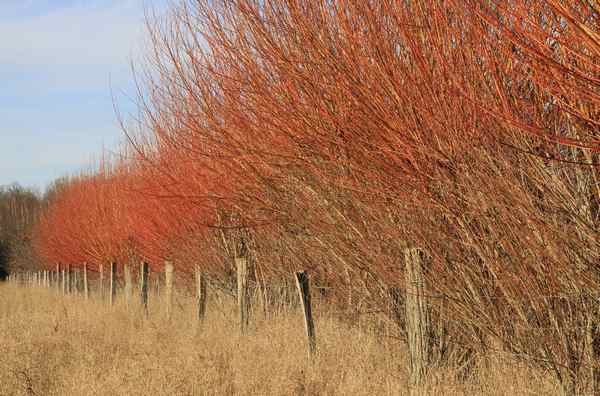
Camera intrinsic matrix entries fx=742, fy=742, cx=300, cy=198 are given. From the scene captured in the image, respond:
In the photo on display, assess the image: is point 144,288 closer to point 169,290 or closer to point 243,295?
point 169,290

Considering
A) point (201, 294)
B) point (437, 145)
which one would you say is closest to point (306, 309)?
point (437, 145)

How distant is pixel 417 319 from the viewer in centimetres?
537

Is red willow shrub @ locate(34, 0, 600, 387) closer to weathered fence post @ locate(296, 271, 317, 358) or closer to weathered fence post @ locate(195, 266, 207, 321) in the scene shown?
weathered fence post @ locate(296, 271, 317, 358)

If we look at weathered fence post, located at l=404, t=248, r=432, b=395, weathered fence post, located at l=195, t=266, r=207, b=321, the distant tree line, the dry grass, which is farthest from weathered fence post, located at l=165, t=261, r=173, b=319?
the distant tree line

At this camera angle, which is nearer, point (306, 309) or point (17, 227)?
point (306, 309)

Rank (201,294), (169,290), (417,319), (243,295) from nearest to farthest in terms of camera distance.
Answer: (417,319), (243,295), (201,294), (169,290)

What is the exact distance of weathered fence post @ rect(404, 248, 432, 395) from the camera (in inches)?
206

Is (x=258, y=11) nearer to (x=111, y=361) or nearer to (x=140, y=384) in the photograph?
(x=140, y=384)

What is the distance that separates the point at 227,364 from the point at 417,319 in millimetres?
2123

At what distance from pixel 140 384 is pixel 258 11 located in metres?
3.04

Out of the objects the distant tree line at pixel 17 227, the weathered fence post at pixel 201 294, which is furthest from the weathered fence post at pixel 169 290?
the distant tree line at pixel 17 227

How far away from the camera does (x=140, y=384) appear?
5.81 meters

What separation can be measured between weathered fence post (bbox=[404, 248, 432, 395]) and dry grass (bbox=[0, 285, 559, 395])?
15 centimetres

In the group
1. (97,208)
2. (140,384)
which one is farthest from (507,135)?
(97,208)
